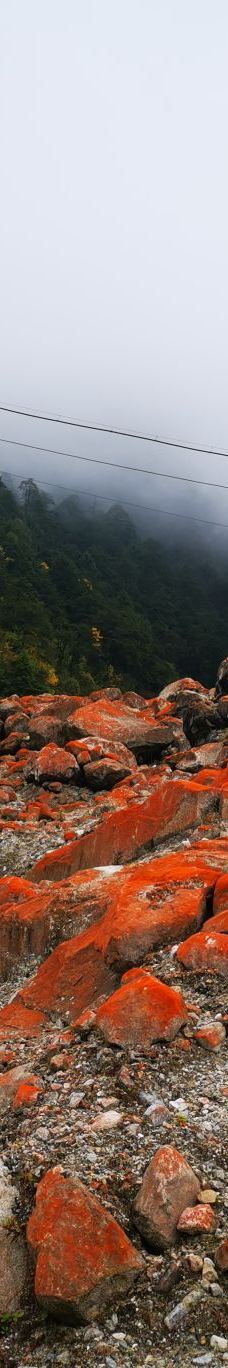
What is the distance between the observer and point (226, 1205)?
443 cm

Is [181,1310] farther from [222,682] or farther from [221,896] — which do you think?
A: [222,682]

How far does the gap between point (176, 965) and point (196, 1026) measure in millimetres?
1025

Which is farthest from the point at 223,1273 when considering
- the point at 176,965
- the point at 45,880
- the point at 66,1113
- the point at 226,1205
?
the point at 45,880

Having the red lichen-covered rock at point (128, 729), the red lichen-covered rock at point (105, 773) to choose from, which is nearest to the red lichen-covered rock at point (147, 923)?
the red lichen-covered rock at point (105, 773)

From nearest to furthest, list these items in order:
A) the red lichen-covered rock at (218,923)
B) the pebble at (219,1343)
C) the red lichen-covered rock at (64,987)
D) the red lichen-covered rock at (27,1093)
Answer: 1. the pebble at (219,1343)
2. the red lichen-covered rock at (27,1093)
3. the red lichen-covered rock at (218,923)
4. the red lichen-covered rock at (64,987)

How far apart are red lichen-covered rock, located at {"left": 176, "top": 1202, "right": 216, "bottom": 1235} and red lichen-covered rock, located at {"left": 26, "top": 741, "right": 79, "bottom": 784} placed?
16016 mm

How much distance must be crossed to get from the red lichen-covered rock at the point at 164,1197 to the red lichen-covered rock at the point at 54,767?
1578cm

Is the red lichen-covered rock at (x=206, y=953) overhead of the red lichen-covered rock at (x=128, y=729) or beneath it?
beneath

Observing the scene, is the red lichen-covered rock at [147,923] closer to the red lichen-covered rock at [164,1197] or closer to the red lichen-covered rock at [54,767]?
the red lichen-covered rock at [164,1197]

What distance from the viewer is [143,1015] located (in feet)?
19.9

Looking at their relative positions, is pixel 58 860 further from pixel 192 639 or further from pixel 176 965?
pixel 192 639

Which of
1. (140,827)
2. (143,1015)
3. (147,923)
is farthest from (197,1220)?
(140,827)

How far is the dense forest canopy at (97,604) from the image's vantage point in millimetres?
65775

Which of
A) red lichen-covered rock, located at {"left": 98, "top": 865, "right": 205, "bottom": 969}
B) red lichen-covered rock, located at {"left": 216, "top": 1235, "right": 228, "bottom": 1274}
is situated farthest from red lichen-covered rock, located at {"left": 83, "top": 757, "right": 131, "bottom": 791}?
red lichen-covered rock, located at {"left": 216, "top": 1235, "right": 228, "bottom": 1274}
